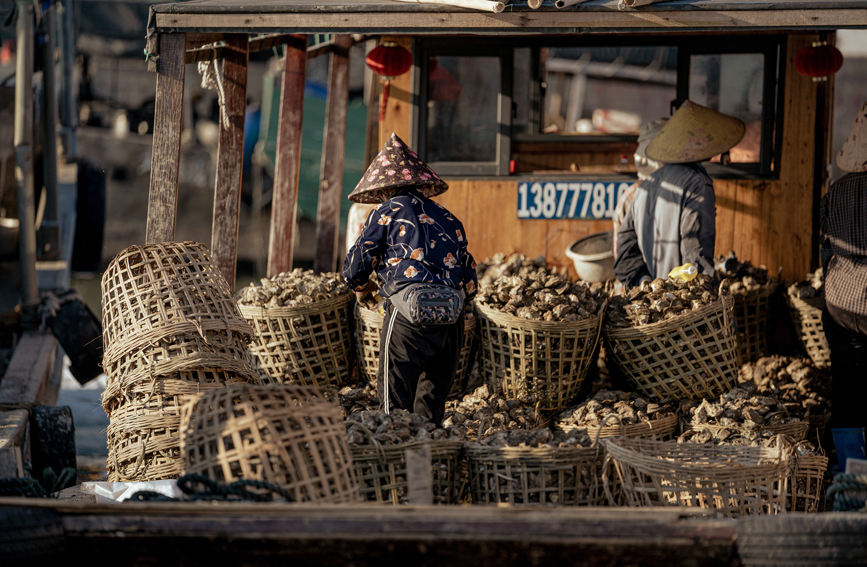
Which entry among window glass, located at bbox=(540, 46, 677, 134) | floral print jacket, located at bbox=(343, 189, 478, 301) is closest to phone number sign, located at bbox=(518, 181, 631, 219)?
floral print jacket, located at bbox=(343, 189, 478, 301)

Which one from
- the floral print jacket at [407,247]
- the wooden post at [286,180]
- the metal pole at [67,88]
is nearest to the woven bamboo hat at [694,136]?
the floral print jacket at [407,247]

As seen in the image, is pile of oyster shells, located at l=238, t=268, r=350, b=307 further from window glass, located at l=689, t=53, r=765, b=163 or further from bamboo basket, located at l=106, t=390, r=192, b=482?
window glass, located at l=689, t=53, r=765, b=163

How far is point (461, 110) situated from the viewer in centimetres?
743

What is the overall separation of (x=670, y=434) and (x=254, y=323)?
2.85 m

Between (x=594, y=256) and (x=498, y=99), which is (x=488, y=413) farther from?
(x=498, y=99)

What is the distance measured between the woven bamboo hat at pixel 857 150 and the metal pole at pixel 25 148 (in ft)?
24.3

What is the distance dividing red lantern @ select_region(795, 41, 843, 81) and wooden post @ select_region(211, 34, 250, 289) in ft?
14.2

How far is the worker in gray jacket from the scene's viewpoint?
5.89 metres

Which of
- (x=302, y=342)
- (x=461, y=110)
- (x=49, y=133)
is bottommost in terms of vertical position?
(x=302, y=342)

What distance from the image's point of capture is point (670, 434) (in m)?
5.20

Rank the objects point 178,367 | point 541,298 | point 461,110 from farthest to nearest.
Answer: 1. point 461,110
2. point 541,298
3. point 178,367

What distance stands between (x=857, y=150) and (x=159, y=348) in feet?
14.1

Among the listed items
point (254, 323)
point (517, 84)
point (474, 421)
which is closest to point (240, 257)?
point (517, 84)

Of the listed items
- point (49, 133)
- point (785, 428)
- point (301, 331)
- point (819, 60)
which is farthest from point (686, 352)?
point (49, 133)
